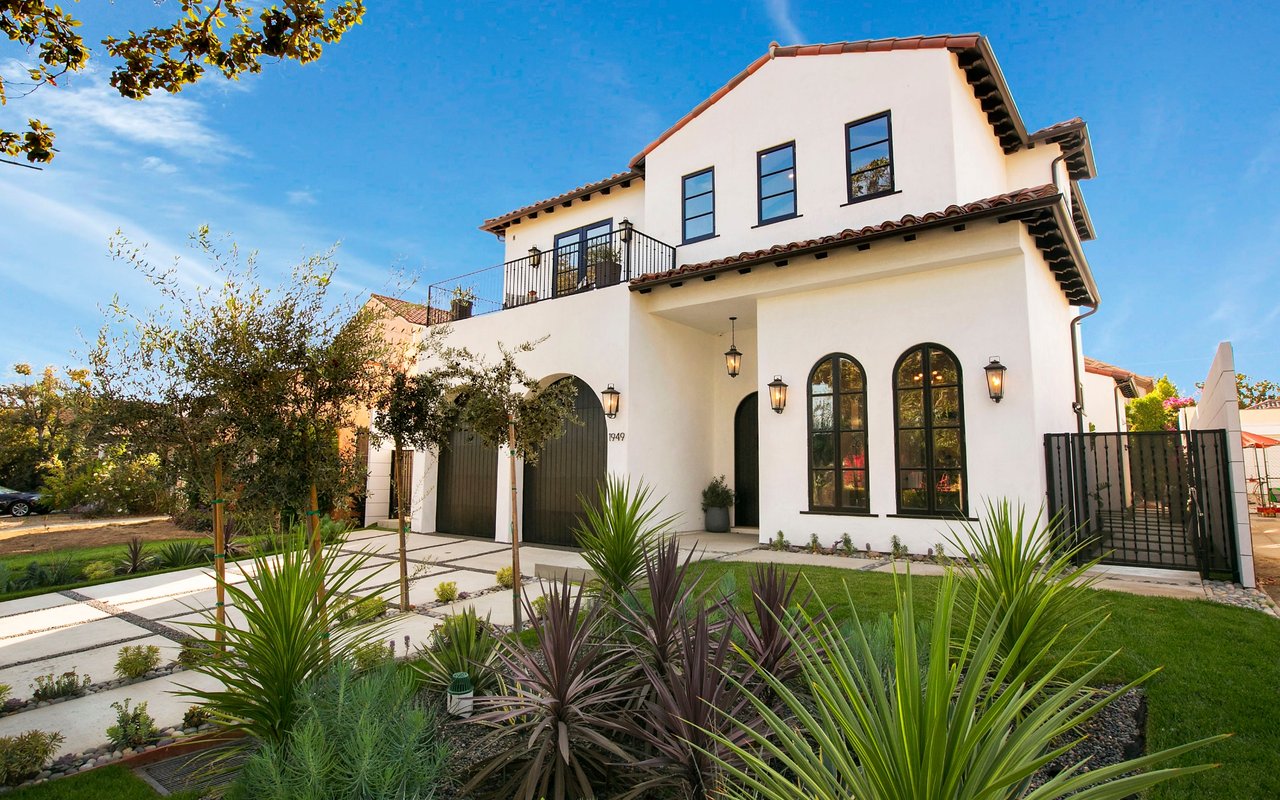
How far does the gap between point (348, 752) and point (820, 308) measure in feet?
31.8

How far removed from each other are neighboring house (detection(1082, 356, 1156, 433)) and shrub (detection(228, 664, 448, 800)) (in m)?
16.8

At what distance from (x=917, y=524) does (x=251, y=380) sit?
8.98m

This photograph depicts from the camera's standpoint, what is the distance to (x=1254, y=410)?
24.5m

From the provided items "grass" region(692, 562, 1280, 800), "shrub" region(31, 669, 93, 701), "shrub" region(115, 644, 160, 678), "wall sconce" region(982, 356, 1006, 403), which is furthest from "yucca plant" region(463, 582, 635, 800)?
"wall sconce" region(982, 356, 1006, 403)

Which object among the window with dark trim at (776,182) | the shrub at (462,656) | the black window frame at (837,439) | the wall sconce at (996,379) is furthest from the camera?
the window with dark trim at (776,182)

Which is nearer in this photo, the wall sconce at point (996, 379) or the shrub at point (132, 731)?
the shrub at point (132, 731)

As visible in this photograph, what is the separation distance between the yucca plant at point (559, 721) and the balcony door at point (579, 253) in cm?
1160

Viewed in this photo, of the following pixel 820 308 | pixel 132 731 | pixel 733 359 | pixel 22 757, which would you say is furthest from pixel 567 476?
pixel 22 757

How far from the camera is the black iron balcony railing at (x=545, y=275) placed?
13.2m

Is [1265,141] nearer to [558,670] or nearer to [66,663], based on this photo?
[558,670]

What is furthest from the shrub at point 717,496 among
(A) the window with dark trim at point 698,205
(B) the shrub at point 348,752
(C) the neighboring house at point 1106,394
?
(B) the shrub at point 348,752

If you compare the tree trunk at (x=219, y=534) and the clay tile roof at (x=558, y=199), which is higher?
the clay tile roof at (x=558, y=199)

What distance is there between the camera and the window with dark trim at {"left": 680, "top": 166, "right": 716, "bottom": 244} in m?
13.0

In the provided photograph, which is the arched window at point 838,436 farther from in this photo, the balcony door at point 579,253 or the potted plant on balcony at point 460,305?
the potted plant on balcony at point 460,305
